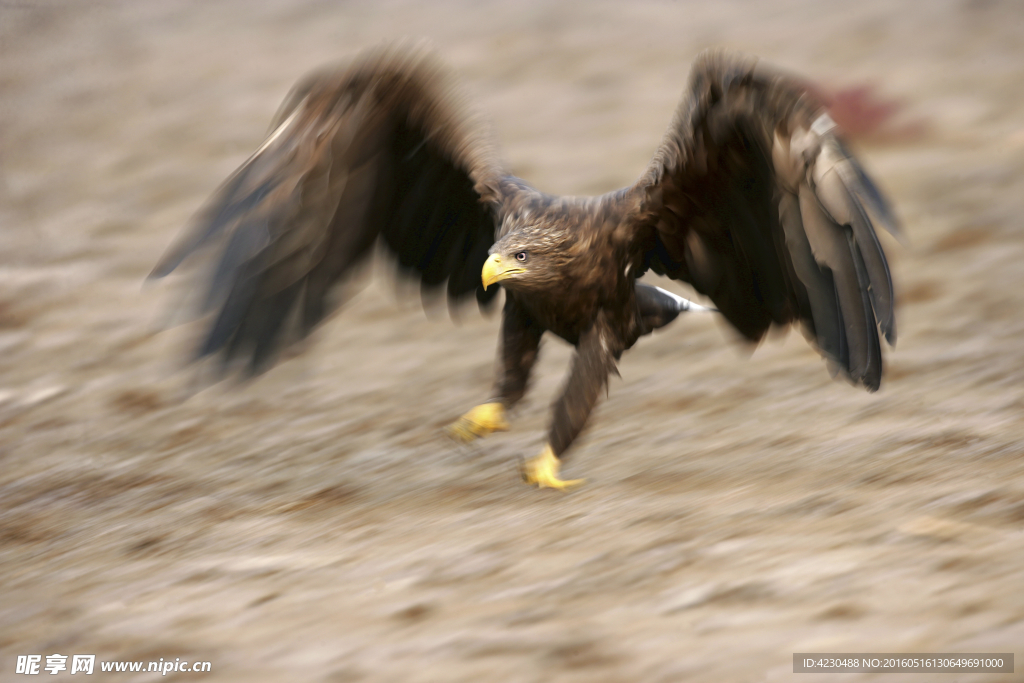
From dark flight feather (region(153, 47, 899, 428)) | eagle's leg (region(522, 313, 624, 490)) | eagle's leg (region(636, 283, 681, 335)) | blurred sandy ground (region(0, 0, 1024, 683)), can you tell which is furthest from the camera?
eagle's leg (region(636, 283, 681, 335))

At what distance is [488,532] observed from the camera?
3785mm

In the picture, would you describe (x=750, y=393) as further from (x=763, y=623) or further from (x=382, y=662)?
(x=382, y=662)

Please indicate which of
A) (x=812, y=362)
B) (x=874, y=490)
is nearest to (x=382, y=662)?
(x=874, y=490)

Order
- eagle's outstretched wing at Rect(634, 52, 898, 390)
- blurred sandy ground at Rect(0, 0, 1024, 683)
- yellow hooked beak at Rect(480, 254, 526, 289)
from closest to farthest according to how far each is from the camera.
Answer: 1. blurred sandy ground at Rect(0, 0, 1024, 683)
2. eagle's outstretched wing at Rect(634, 52, 898, 390)
3. yellow hooked beak at Rect(480, 254, 526, 289)

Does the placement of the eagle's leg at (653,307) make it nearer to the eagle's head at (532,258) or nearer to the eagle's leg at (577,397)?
the eagle's leg at (577,397)

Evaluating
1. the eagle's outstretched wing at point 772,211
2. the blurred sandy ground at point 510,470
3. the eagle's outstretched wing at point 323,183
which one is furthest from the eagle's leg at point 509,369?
the eagle's outstretched wing at point 772,211

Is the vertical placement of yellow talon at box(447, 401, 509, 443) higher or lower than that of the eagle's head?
lower

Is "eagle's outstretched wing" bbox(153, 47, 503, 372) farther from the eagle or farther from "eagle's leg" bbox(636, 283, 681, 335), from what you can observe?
"eagle's leg" bbox(636, 283, 681, 335)

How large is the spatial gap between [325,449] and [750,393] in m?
2.17

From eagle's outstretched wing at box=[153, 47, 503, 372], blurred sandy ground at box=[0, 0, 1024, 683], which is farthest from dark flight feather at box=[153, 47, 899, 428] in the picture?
blurred sandy ground at box=[0, 0, 1024, 683]

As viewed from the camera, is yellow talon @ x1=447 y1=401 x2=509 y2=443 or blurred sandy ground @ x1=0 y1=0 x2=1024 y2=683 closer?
blurred sandy ground @ x1=0 y1=0 x2=1024 y2=683

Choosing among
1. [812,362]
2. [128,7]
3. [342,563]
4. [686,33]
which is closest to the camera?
[342,563]

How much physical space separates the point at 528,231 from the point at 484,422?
96 centimetres

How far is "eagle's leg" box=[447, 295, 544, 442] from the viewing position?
452 cm
